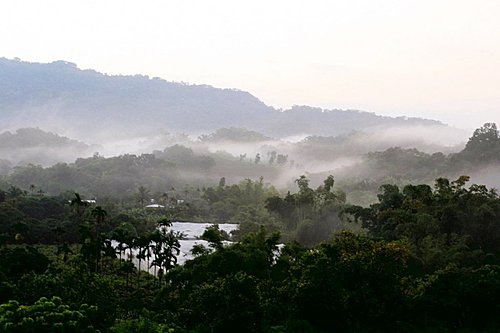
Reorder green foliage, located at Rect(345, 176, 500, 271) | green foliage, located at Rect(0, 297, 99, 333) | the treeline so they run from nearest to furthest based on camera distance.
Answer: green foliage, located at Rect(0, 297, 99, 333) → the treeline → green foliage, located at Rect(345, 176, 500, 271)

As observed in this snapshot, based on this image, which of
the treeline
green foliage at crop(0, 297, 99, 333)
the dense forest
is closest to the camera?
green foliage at crop(0, 297, 99, 333)

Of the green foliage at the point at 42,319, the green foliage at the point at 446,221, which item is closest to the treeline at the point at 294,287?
the green foliage at the point at 42,319

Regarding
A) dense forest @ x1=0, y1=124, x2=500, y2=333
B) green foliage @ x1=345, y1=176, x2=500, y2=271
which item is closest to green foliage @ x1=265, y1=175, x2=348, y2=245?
dense forest @ x1=0, y1=124, x2=500, y2=333

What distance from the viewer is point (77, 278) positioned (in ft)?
155

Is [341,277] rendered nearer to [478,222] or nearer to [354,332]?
[354,332]

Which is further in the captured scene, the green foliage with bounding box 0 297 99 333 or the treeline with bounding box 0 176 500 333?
the treeline with bounding box 0 176 500 333

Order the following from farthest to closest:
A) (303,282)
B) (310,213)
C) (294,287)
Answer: (310,213) < (294,287) < (303,282)

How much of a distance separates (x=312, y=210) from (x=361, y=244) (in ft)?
186

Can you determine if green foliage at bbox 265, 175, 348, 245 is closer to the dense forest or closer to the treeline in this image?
the dense forest

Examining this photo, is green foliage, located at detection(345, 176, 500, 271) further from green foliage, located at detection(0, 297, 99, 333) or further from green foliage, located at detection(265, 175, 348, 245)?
green foliage, located at detection(0, 297, 99, 333)

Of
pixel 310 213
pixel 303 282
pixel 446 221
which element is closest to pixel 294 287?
pixel 303 282

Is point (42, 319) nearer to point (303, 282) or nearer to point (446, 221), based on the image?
point (303, 282)

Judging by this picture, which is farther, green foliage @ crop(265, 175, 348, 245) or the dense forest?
green foliage @ crop(265, 175, 348, 245)

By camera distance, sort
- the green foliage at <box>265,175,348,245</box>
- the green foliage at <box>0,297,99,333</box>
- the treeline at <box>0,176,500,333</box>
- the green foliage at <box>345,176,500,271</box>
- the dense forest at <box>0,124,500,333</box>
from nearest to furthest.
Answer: the green foliage at <box>0,297,99,333</box> → the treeline at <box>0,176,500,333</box> → the dense forest at <box>0,124,500,333</box> → the green foliage at <box>345,176,500,271</box> → the green foliage at <box>265,175,348,245</box>
